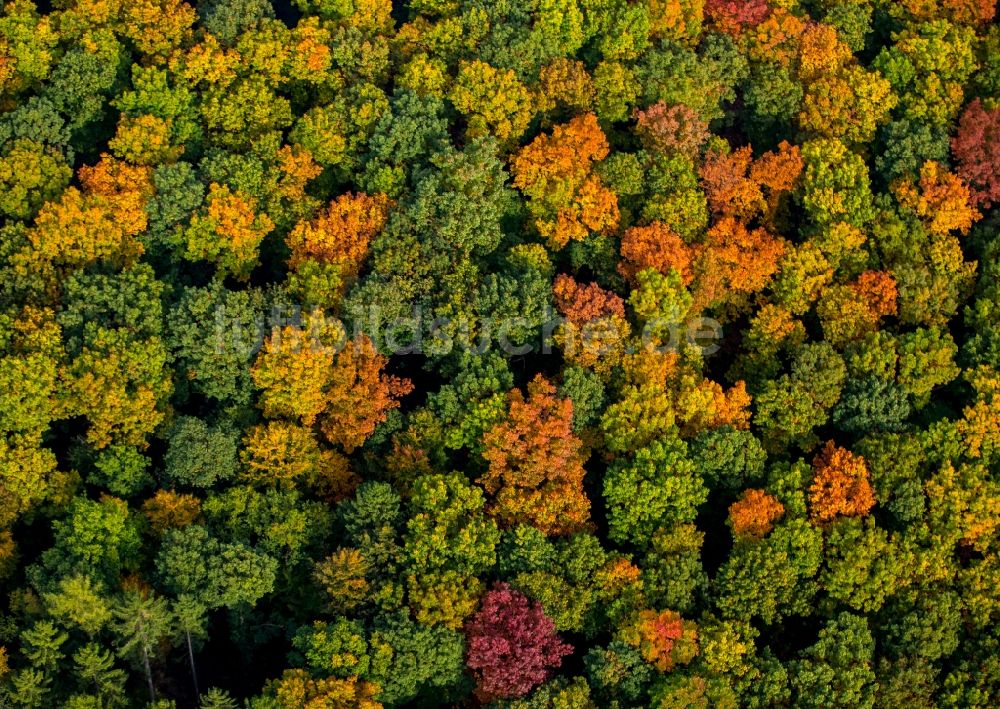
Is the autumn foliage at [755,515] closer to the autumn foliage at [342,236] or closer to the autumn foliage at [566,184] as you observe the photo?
the autumn foliage at [566,184]

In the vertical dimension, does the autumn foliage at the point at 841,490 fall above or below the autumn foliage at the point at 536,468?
below

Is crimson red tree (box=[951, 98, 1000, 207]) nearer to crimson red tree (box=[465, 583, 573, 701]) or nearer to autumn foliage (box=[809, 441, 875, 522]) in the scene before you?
autumn foliage (box=[809, 441, 875, 522])

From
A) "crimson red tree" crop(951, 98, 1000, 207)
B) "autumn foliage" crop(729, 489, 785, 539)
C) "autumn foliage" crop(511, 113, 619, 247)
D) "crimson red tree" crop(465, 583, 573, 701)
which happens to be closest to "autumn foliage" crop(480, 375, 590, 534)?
"crimson red tree" crop(465, 583, 573, 701)

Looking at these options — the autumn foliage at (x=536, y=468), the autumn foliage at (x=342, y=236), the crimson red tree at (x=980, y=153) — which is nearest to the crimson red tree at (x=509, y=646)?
the autumn foliage at (x=536, y=468)

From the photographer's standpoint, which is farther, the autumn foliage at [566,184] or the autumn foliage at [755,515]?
the autumn foliage at [566,184]

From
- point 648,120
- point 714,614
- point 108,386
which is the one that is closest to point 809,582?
point 714,614

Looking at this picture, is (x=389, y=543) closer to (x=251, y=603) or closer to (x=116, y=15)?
(x=251, y=603)

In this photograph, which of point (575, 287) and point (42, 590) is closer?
point (42, 590)

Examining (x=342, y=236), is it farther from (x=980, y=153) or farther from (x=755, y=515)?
(x=980, y=153)
